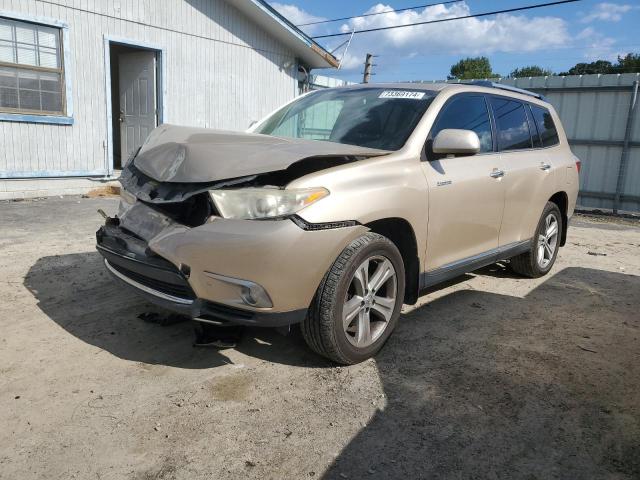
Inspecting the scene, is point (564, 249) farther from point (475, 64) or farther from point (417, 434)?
point (475, 64)

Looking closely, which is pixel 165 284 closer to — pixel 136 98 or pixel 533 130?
pixel 533 130

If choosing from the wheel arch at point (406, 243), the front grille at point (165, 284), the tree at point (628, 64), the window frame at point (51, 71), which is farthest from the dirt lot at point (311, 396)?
the tree at point (628, 64)

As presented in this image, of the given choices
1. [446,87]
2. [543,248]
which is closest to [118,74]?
[446,87]

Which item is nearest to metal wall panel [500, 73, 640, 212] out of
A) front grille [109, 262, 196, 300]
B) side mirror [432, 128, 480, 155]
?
side mirror [432, 128, 480, 155]

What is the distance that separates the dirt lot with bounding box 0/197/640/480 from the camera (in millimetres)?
2348

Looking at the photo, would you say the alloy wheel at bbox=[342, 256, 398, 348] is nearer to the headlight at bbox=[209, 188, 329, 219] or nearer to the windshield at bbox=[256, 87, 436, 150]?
the headlight at bbox=[209, 188, 329, 219]

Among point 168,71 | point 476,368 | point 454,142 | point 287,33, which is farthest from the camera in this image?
point 287,33

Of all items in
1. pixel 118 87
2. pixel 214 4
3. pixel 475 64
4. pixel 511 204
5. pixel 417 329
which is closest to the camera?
pixel 417 329

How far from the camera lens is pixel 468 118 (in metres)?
4.19

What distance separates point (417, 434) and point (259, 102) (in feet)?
36.1

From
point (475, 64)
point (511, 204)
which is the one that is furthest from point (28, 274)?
point (475, 64)

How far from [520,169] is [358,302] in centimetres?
239

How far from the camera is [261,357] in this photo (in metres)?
3.36

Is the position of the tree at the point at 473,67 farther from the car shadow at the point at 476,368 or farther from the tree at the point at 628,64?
the car shadow at the point at 476,368
